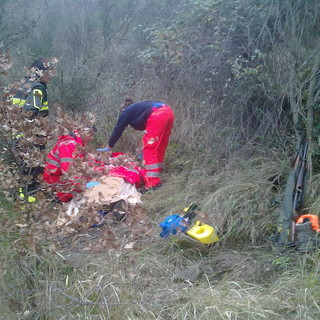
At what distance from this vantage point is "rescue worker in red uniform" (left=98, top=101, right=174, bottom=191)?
5758 mm

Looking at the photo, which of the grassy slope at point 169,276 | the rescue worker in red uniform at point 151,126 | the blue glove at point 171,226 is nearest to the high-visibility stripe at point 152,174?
the rescue worker in red uniform at point 151,126

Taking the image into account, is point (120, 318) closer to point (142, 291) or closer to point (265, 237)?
point (142, 291)

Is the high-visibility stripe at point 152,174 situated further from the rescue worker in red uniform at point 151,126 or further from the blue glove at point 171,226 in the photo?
the blue glove at point 171,226

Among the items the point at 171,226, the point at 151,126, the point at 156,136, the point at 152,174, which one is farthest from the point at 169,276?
the point at 151,126

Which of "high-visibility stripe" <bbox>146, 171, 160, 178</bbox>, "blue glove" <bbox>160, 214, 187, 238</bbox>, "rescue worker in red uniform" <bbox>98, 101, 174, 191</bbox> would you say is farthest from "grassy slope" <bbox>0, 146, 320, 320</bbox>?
"rescue worker in red uniform" <bbox>98, 101, 174, 191</bbox>

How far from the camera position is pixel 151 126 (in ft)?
19.1

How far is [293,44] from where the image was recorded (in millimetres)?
4500

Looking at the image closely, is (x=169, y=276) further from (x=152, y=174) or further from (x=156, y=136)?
(x=156, y=136)

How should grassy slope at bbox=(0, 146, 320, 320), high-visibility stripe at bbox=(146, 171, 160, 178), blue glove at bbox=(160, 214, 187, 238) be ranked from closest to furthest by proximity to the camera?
grassy slope at bbox=(0, 146, 320, 320) < blue glove at bbox=(160, 214, 187, 238) < high-visibility stripe at bbox=(146, 171, 160, 178)

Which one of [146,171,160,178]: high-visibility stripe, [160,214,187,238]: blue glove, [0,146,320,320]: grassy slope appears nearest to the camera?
[0,146,320,320]: grassy slope

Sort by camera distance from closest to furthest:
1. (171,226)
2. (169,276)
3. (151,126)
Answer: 1. (169,276)
2. (171,226)
3. (151,126)

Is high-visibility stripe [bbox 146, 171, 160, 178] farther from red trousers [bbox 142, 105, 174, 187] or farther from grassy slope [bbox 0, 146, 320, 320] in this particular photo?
grassy slope [bbox 0, 146, 320, 320]

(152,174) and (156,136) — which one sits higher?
(156,136)

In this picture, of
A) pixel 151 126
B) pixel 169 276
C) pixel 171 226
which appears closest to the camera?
pixel 169 276
